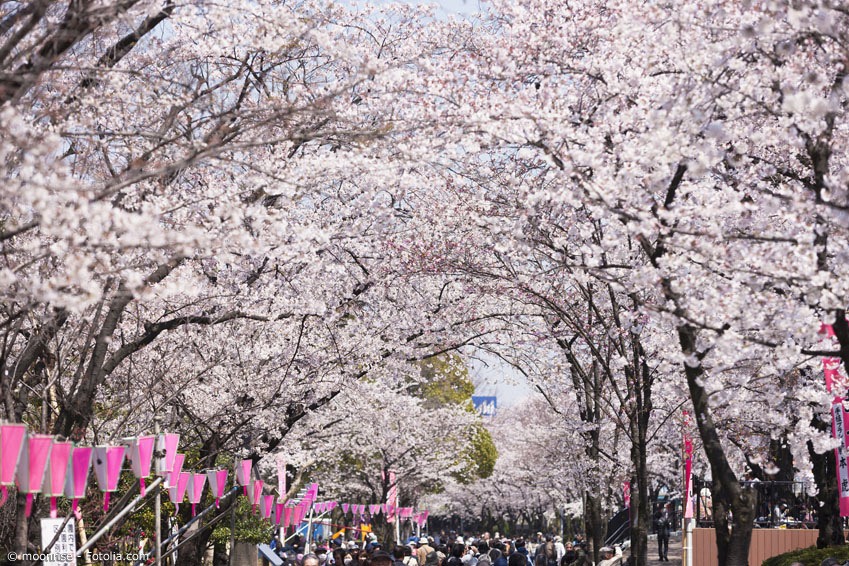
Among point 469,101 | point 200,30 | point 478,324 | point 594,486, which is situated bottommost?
point 594,486

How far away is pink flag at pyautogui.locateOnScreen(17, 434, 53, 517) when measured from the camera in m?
6.62

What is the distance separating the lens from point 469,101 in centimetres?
834

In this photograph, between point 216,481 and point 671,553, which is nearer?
point 216,481

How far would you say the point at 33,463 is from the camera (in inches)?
263

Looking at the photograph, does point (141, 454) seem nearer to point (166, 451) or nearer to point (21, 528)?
point (166, 451)

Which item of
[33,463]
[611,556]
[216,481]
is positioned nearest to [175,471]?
[216,481]

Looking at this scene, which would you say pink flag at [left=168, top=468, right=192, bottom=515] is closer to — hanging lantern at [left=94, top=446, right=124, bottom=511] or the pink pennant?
the pink pennant

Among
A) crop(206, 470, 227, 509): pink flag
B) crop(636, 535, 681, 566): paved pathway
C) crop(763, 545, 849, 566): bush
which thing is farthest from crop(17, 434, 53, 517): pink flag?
crop(636, 535, 681, 566): paved pathway

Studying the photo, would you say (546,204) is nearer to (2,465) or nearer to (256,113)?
(256,113)

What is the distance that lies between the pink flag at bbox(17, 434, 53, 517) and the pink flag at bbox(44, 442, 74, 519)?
0.23 meters

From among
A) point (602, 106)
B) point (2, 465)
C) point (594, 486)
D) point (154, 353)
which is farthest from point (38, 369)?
point (594, 486)

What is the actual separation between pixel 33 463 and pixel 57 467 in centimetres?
45

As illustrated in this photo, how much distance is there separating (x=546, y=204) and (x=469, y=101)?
191 cm

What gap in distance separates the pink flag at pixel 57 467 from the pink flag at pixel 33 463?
228 mm
